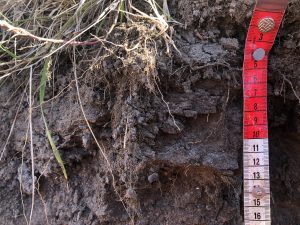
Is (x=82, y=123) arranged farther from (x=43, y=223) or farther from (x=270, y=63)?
(x=270, y=63)

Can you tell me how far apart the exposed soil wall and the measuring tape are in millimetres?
28

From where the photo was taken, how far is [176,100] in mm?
1264

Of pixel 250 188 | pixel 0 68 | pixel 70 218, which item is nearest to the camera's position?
pixel 250 188

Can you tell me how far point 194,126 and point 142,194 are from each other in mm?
285

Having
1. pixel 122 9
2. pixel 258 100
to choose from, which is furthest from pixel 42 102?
pixel 258 100

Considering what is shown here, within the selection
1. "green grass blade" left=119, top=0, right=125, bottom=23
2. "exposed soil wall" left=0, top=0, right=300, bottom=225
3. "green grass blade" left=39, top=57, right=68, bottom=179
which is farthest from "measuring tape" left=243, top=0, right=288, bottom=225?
"green grass blade" left=39, top=57, right=68, bottom=179

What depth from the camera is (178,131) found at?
49.1 inches

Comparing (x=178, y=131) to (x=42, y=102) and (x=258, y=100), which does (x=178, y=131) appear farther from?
(x=42, y=102)

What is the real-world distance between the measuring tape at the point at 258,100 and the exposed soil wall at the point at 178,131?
1.1 inches

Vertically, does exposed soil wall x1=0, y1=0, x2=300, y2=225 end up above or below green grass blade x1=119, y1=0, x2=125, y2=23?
below

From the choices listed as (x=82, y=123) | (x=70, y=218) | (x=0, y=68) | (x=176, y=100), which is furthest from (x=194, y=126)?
(x=0, y=68)

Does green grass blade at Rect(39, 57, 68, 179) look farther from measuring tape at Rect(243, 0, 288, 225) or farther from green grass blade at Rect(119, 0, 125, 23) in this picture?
measuring tape at Rect(243, 0, 288, 225)

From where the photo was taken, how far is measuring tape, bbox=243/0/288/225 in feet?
4.05

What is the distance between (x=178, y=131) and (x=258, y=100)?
28 centimetres
